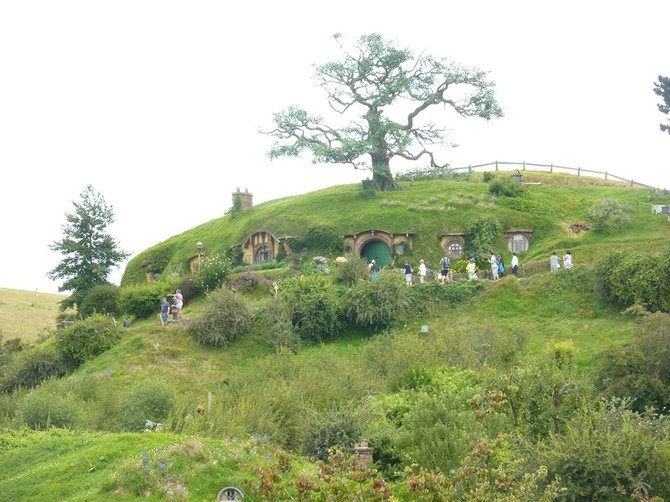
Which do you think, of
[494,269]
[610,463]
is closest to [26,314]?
[494,269]

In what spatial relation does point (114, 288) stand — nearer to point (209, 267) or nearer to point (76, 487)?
point (209, 267)

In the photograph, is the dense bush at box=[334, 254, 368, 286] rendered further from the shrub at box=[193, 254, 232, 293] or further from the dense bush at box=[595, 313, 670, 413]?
the dense bush at box=[595, 313, 670, 413]

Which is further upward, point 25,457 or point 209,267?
point 209,267

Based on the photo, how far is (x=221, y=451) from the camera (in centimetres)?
1864

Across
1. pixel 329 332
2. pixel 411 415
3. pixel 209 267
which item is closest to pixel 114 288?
pixel 209 267

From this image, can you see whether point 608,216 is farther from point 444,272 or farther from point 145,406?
point 145,406

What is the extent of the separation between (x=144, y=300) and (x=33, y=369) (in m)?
8.91

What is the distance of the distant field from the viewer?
61188mm

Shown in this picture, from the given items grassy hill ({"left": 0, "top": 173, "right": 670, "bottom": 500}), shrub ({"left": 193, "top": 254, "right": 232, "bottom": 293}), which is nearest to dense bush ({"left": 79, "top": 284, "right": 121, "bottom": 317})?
grassy hill ({"left": 0, "top": 173, "right": 670, "bottom": 500})

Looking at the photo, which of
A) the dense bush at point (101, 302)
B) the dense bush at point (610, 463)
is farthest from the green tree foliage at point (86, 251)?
the dense bush at point (610, 463)

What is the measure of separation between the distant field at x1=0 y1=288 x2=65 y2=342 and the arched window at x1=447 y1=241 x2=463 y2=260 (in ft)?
80.4

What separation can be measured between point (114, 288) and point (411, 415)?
32.0m

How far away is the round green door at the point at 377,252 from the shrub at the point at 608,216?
37.2 ft

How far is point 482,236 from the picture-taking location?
5138 centimetres
